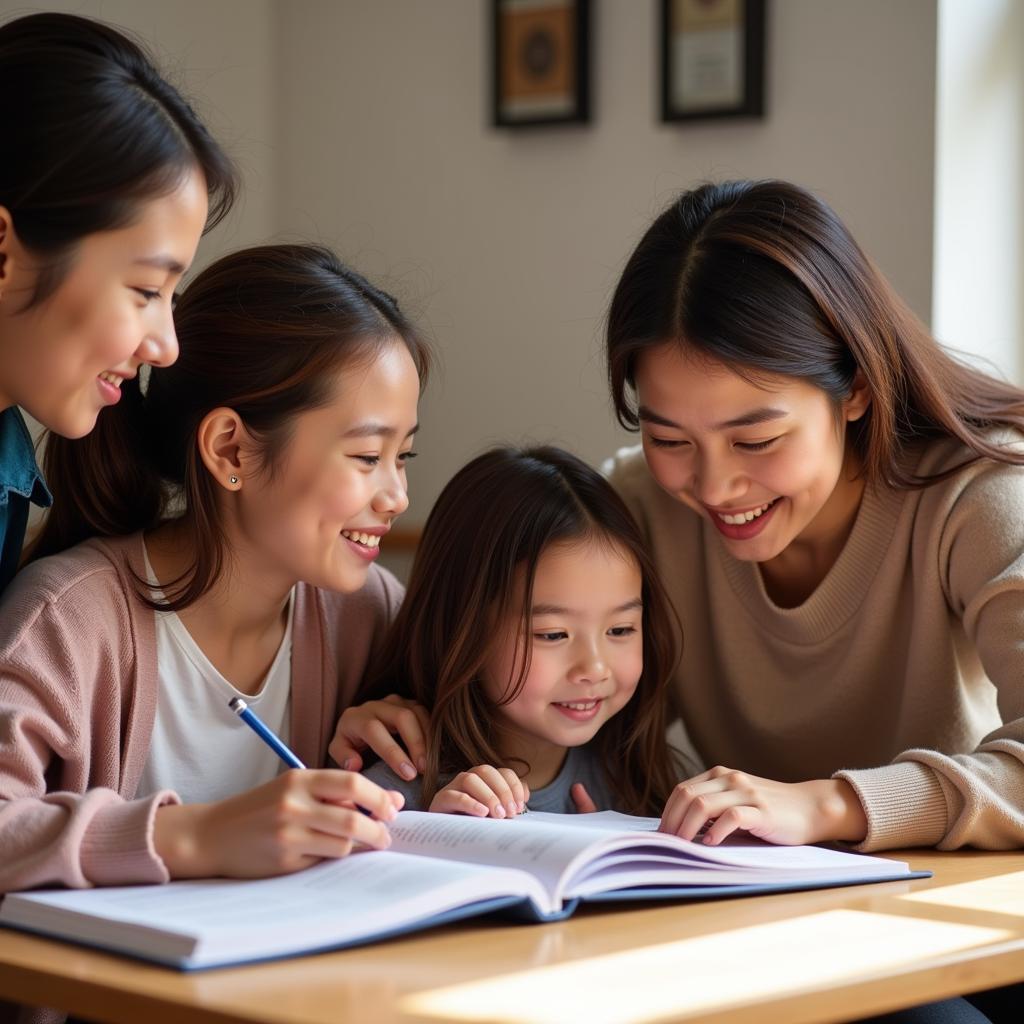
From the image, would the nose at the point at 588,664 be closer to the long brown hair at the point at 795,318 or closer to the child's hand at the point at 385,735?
the child's hand at the point at 385,735

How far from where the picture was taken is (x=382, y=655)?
1.65 m

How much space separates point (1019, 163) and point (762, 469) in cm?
105

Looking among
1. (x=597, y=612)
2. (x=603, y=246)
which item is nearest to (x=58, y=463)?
(x=597, y=612)

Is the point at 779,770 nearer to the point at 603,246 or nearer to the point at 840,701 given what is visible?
the point at 840,701

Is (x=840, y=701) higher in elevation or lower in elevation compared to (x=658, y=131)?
lower

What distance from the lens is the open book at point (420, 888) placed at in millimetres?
906

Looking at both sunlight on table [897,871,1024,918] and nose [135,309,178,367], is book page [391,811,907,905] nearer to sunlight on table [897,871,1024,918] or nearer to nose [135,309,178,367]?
sunlight on table [897,871,1024,918]

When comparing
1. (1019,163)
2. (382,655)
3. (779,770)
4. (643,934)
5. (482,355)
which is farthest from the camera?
(482,355)

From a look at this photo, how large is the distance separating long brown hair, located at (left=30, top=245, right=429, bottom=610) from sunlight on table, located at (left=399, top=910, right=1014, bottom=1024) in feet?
2.31

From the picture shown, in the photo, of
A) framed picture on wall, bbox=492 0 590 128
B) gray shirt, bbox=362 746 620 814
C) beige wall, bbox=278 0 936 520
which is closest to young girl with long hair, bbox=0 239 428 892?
gray shirt, bbox=362 746 620 814

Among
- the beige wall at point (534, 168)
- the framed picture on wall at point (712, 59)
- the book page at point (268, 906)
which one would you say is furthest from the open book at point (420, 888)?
the framed picture on wall at point (712, 59)

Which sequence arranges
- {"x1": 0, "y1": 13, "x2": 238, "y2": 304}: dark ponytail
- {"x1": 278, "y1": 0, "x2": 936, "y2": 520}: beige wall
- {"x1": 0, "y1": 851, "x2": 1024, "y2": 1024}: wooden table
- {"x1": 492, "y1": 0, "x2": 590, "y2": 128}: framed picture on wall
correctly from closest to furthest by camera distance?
1. {"x1": 0, "y1": 851, "x2": 1024, "y2": 1024}: wooden table
2. {"x1": 0, "y1": 13, "x2": 238, "y2": 304}: dark ponytail
3. {"x1": 278, "y1": 0, "x2": 936, "y2": 520}: beige wall
4. {"x1": 492, "y1": 0, "x2": 590, "y2": 128}: framed picture on wall

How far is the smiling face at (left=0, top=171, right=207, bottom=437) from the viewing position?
123cm

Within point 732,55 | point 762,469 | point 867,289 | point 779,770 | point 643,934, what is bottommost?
point 779,770
